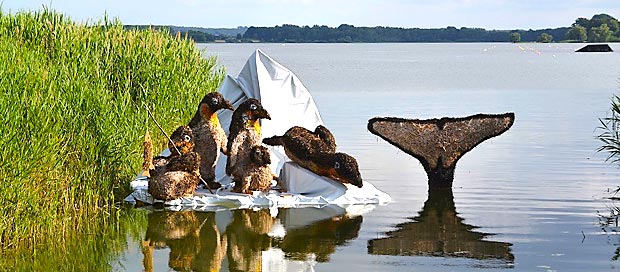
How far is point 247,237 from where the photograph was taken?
916 cm

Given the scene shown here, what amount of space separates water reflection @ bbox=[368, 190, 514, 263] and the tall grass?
2483mm

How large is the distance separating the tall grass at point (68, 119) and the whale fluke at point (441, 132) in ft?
8.39

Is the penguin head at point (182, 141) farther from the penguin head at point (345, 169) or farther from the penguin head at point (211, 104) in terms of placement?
the penguin head at point (345, 169)

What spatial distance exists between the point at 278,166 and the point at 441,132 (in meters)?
1.72

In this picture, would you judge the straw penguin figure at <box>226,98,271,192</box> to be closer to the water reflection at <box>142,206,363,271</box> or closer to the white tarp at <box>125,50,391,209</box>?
the white tarp at <box>125,50,391,209</box>

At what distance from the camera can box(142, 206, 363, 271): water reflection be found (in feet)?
26.9

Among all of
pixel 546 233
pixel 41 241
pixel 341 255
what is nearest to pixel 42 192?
pixel 41 241

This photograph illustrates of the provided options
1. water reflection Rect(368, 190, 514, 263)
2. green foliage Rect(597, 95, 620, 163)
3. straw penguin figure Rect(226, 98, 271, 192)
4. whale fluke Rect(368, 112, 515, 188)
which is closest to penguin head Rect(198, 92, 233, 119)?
straw penguin figure Rect(226, 98, 271, 192)

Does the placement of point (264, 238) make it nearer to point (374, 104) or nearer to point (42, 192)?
point (42, 192)

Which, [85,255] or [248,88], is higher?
[248,88]

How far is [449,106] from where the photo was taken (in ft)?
83.8

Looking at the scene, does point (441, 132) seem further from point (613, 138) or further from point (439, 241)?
point (613, 138)

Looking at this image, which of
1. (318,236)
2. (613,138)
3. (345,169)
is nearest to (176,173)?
(345,169)

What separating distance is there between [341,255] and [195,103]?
20.8 ft
